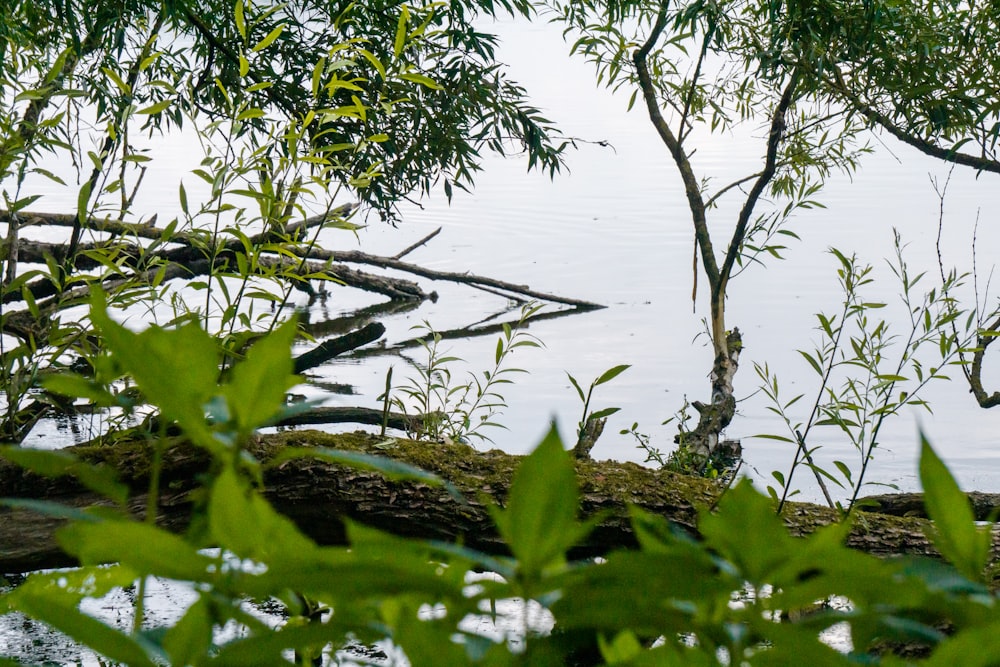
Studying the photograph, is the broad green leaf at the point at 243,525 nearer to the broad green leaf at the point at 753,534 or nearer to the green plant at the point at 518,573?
the green plant at the point at 518,573

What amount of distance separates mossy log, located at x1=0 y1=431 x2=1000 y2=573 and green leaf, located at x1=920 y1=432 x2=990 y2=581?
3.98 ft

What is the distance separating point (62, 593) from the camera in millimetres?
511

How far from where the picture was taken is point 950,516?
0.29 metres

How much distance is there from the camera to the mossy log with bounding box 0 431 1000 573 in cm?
155

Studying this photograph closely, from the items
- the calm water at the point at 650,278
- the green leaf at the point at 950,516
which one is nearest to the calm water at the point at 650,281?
the calm water at the point at 650,278

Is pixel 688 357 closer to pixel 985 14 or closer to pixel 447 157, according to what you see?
pixel 447 157

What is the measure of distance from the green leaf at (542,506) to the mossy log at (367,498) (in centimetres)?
127

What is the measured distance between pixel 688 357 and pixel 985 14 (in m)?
1.70

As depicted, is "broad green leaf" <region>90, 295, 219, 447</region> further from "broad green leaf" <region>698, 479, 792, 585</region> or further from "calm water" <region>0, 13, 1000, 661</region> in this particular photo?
"calm water" <region>0, 13, 1000, 661</region>

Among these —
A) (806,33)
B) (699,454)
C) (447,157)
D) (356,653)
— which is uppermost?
(806,33)

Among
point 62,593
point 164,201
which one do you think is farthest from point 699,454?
point 164,201

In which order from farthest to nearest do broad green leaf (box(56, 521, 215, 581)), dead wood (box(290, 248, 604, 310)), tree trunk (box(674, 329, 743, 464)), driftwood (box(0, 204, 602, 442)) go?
dead wood (box(290, 248, 604, 310)), tree trunk (box(674, 329, 743, 464)), driftwood (box(0, 204, 602, 442)), broad green leaf (box(56, 521, 215, 581))

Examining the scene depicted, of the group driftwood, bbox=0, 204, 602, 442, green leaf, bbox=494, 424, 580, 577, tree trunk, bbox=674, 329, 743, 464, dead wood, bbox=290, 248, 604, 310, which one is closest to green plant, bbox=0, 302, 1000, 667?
green leaf, bbox=494, 424, 580, 577

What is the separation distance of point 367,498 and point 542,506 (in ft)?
4.41
